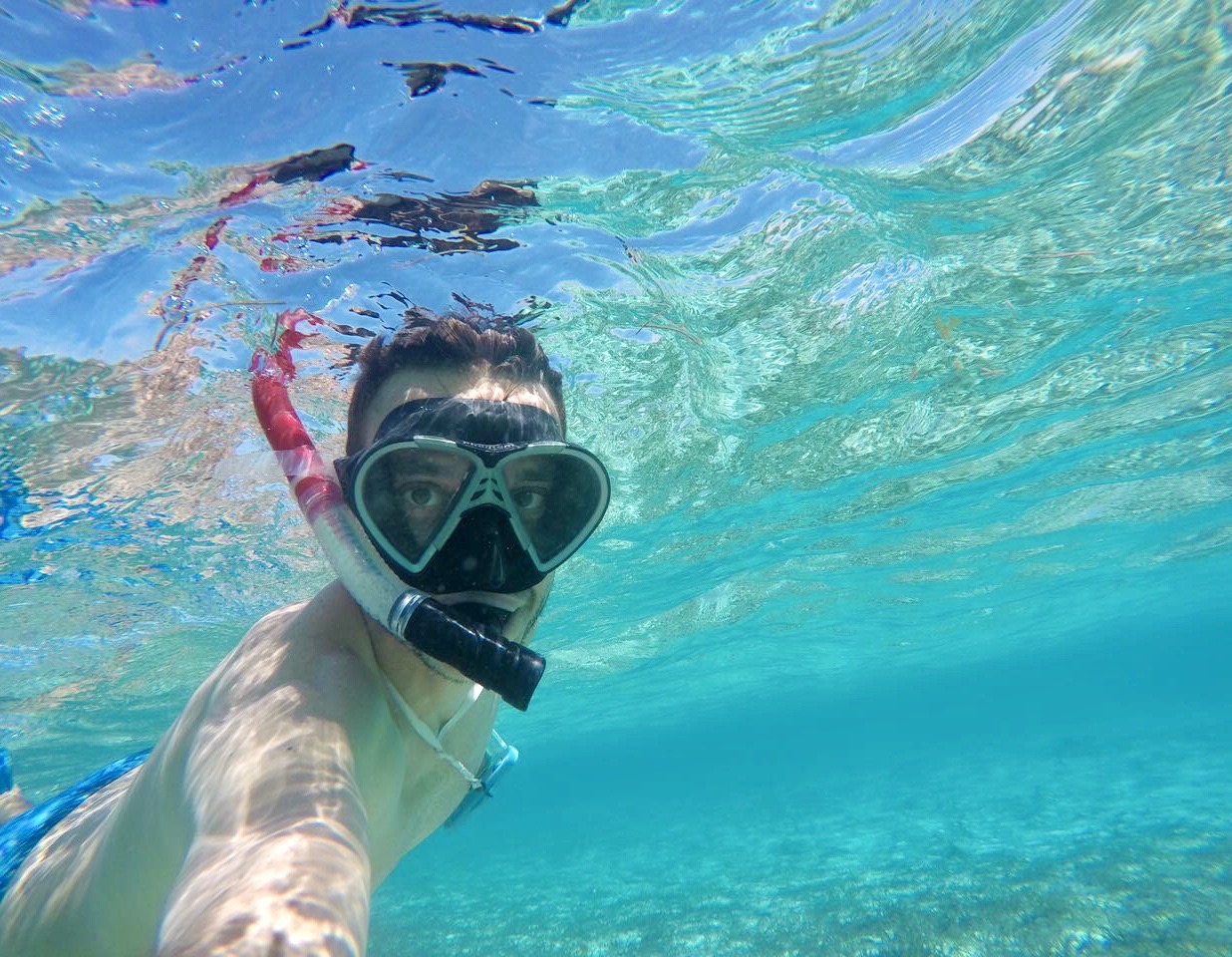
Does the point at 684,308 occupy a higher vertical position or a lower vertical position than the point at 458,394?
higher

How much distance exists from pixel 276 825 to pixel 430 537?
52.9 inches

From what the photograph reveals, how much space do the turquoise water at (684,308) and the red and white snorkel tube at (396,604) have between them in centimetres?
441

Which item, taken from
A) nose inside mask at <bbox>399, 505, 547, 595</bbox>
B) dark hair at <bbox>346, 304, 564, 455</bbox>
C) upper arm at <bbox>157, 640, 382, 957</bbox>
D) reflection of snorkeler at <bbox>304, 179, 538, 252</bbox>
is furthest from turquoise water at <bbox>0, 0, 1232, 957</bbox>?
upper arm at <bbox>157, 640, 382, 957</bbox>

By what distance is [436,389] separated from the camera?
11.0 ft

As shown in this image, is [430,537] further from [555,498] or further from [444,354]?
[444,354]

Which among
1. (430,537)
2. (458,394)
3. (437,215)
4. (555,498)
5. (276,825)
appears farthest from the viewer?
(437,215)

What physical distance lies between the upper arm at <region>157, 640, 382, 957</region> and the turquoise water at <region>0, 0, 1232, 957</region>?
5.49 metres

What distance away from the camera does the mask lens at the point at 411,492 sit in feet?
9.76

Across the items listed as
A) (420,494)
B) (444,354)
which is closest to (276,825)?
(420,494)

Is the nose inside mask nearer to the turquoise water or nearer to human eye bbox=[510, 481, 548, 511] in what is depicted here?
human eye bbox=[510, 481, 548, 511]

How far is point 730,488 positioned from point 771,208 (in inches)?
372

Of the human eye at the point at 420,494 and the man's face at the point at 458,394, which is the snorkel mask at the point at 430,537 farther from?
the man's face at the point at 458,394

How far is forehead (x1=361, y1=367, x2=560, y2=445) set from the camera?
10.9ft

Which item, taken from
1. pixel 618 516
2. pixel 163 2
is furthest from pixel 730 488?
pixel 163 2
